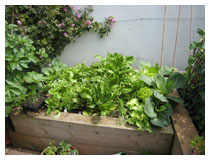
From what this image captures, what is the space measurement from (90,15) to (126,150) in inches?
75.3

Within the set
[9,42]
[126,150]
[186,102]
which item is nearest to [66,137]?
[126,150]

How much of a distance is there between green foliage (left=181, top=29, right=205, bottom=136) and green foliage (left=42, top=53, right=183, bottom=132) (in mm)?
162

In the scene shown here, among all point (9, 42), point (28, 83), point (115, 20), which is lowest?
point (28, 83)

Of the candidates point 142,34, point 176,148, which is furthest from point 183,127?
point 142,34

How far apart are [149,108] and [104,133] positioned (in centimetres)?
52

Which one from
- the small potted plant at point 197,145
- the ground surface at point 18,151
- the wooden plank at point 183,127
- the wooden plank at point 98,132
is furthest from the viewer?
the ground surface at point 18,151

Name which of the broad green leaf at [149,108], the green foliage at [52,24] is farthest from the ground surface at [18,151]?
the broad green leaf at [149,108]

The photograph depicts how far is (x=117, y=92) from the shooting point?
5.74ft

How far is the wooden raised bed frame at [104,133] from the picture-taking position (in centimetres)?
151

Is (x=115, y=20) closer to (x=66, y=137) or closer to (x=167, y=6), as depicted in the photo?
(x=167, y=6)

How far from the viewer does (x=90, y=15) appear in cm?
240

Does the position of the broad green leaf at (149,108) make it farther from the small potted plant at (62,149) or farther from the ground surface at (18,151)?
the ground surface at (18,151)

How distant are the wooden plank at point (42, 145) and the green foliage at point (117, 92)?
39cm

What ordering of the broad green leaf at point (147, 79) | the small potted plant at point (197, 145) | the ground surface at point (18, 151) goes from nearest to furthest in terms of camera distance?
1. the small potted plant at point (197, 145)
2. the broad green leaf at point (147, 79)
3. the ground surface at point (18, 151)
